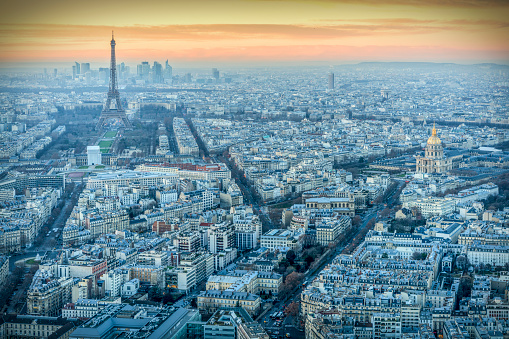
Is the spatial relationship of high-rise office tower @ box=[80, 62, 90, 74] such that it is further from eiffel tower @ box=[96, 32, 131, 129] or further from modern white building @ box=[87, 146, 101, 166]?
Result: modern white building @ box=[87, 146, 101, 166]

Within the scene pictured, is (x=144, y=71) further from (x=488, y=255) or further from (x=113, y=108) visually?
(x=488, y=255)

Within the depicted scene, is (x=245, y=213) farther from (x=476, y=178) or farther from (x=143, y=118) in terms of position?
(x=143, y=118)

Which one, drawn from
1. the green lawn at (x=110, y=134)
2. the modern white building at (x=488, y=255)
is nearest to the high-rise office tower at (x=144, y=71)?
the green lawn at (x=110, y=134)

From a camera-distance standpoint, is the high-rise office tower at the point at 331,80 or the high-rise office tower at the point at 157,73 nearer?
the high-rise office tower at the point at 157,73

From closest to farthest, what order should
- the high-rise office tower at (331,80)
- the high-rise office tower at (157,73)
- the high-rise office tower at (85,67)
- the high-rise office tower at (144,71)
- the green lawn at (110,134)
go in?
the green lawn at (110,134) → the high-rise office tower at (85,67) → the high-rise office tower at (144,71) → the high-rise office tower at (157,73) → the high-rise office tower at (331,80)

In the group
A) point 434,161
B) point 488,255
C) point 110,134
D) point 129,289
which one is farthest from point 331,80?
point 129,289

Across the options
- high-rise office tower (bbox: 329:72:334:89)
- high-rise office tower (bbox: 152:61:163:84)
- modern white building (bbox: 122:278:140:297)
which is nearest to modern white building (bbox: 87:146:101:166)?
modern white building (bbox: 122:278:140:297)

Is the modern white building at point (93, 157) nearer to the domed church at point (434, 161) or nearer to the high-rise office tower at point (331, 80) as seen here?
the domed church at point (434, 161)

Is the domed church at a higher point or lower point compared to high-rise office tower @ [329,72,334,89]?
lower

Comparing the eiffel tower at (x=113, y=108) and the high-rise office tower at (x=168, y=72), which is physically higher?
the high-rise office tower at (x=168, y=72)

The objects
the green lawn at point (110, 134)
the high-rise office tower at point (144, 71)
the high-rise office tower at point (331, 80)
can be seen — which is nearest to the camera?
the green lawn at point (110, 134)
